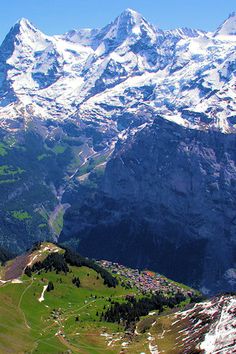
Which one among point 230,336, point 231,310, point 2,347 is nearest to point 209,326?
point 231,310

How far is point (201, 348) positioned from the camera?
575 feet

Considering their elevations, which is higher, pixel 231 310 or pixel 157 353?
pixel 231 310

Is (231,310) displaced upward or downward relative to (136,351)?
upward

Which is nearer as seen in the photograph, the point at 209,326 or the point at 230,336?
the point at 230,336

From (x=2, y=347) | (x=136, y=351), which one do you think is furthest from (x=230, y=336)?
(x=2, y=347)

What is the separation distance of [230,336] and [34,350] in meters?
63.4

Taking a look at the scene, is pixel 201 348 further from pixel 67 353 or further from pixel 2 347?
pixel 2 347

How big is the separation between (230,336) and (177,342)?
27.4 metres

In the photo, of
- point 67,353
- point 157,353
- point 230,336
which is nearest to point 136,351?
point 157,353

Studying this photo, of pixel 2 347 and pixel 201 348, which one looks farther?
pixel 2 347

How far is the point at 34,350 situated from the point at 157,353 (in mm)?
39259

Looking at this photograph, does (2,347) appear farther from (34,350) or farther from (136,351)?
(136,351)

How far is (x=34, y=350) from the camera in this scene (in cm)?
19888

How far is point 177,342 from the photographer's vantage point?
646 ft
